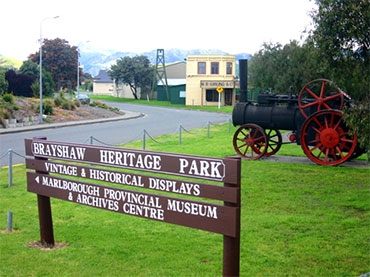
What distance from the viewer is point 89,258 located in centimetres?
705

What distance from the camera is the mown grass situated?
6672 millimetres

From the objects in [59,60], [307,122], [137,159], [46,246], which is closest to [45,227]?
[46,246]

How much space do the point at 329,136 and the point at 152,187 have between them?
9.46 metres

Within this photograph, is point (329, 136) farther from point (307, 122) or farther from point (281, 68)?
point (281, 68)

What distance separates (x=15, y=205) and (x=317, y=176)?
719cm

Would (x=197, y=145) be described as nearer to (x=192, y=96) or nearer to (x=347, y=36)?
(x=347, y=36)

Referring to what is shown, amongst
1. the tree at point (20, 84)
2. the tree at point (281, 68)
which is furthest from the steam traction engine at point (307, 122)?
the tree at point (20, 84)

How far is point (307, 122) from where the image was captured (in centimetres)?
1475

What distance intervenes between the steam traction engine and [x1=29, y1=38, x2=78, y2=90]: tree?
56.8 m

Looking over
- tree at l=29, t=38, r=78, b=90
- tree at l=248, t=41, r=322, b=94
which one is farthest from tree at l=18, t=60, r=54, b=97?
tree at l=248, t=41, r=322, b=94

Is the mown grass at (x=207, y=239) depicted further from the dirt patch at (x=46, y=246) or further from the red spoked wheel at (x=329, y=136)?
the red spoked wheel at (x=329, y=136)

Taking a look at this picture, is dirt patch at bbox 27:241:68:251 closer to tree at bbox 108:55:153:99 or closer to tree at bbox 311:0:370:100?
tree at bbox 311:0:370:100

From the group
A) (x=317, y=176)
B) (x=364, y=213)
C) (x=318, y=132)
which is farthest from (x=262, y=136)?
(x=364, y=213)

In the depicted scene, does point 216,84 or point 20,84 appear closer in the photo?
point 20,84
